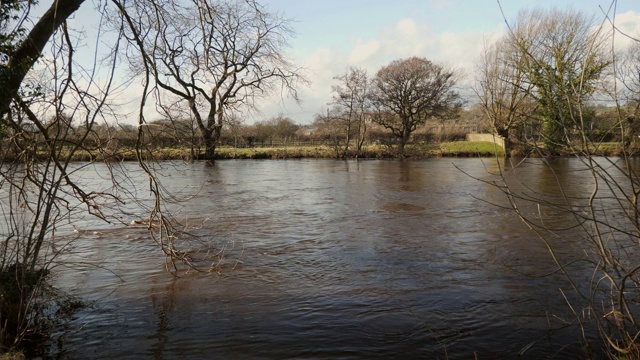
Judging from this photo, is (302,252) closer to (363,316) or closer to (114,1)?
(363,316)

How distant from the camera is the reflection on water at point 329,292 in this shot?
17.1ft

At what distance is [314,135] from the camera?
1812 inches

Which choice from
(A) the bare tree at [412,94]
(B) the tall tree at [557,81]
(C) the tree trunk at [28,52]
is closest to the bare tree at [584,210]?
(B) the tall tree at [557,81]

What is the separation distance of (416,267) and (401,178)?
1555 cm

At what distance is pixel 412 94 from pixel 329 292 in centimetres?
3562

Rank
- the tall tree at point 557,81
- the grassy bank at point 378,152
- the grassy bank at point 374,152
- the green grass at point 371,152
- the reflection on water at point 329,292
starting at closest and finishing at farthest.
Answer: the tall tree at point 557,81 < the reflection on water at point 329,292 < the grassy bank at point 374,152 < the green grass at point 371,152 < the grassy bank at point 378,152

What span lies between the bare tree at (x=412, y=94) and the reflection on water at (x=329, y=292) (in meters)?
28.8

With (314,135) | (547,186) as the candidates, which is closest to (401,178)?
(547,186)

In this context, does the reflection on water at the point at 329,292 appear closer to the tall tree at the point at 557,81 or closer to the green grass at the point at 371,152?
the tall tree at the point at 557,81

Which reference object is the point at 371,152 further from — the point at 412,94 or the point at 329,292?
the point at 329,292

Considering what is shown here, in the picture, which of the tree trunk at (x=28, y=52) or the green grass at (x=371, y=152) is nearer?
the tree trunk at (x=28, y=52)

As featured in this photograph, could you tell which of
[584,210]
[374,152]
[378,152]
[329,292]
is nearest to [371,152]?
[374,152]

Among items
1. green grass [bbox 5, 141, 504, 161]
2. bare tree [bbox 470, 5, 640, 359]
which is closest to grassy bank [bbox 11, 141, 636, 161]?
green grass [bbox 5, 141, 504, 161]

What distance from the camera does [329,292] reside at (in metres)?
6.93
